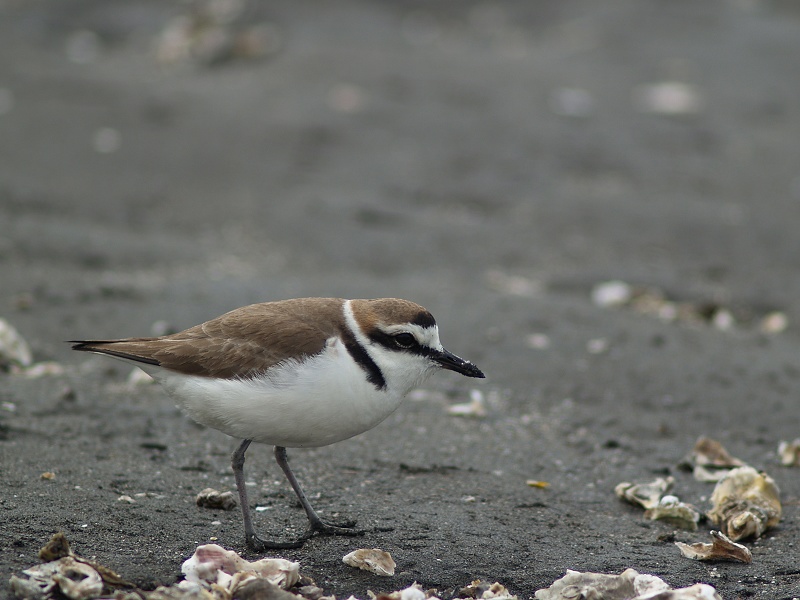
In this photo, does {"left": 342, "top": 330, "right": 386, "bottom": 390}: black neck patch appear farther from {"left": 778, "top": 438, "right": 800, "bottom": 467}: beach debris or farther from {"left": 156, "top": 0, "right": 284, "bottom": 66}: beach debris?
{"left": 156, "top": 0, "right": 284, "bottom": 66}: beach debris

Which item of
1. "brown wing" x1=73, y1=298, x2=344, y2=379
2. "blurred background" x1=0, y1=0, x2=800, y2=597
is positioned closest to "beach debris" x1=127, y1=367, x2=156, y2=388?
"blurred background" x1=0, y1=0, x2=800, y2=597

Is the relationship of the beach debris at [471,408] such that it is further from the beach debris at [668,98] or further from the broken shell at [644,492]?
the beach debris at [668,98]

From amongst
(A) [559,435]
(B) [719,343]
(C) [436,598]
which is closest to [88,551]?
(C) [436,598]

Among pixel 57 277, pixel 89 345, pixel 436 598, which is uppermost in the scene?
pixel 89 345

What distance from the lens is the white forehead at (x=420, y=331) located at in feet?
14.5

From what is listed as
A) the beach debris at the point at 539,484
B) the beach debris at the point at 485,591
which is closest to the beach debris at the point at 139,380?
the beach debris at the point at 539,484

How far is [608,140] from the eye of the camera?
11281 millimetres

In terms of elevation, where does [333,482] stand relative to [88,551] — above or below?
below

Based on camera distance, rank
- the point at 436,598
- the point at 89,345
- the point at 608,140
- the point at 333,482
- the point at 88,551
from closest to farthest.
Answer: the point at 436,598
the point at 88,551
the point at 89,345
the point at 333,482
the point at 608,140

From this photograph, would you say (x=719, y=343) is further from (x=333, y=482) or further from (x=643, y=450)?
(x=333, y=482)

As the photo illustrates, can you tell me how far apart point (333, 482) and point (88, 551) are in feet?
4.92

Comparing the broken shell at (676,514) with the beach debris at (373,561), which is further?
the broken shell at (676,514)

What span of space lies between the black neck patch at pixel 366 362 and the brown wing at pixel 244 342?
0.10 m

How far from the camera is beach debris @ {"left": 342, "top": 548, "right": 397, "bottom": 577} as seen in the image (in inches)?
159
